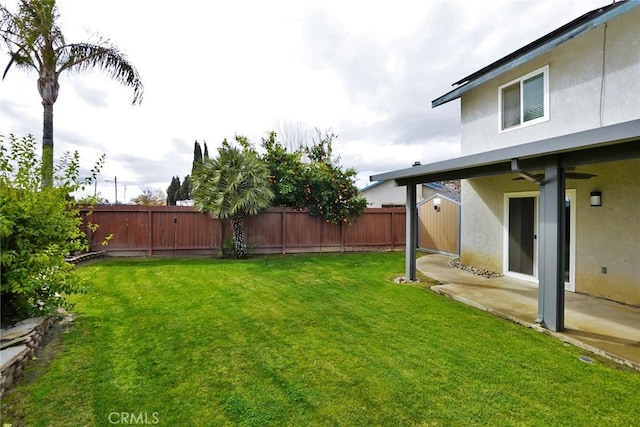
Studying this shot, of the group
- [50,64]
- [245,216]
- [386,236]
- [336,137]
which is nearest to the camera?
[50,64]

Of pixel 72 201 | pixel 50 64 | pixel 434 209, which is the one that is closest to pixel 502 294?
pixel 434 209

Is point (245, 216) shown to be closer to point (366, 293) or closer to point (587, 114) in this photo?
point (366, 293)

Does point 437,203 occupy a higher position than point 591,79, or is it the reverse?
point 591,79

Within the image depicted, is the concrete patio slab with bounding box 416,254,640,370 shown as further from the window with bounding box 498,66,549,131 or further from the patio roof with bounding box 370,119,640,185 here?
the window with bounding box 498,66,549,131

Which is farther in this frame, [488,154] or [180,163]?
[180,163]

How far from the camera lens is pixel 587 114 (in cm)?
570

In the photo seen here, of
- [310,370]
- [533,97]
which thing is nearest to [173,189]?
[533,97]

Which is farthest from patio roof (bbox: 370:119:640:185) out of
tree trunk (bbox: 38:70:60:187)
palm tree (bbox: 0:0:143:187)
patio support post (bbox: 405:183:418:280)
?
tree trunk (bbox: 38:70:60:187)

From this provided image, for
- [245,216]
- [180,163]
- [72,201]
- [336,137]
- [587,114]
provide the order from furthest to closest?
[180,163] → [336,137] → [245,216] → [587,114] → [72,201]

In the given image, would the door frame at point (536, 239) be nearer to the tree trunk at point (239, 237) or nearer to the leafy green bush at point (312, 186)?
the leafy green bush at point (312, 186)

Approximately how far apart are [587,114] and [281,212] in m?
9.40

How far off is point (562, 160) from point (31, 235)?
7248 millimetres

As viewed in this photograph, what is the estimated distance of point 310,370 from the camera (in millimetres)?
3287

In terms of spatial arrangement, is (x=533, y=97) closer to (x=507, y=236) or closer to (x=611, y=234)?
(x=611, y=234)
